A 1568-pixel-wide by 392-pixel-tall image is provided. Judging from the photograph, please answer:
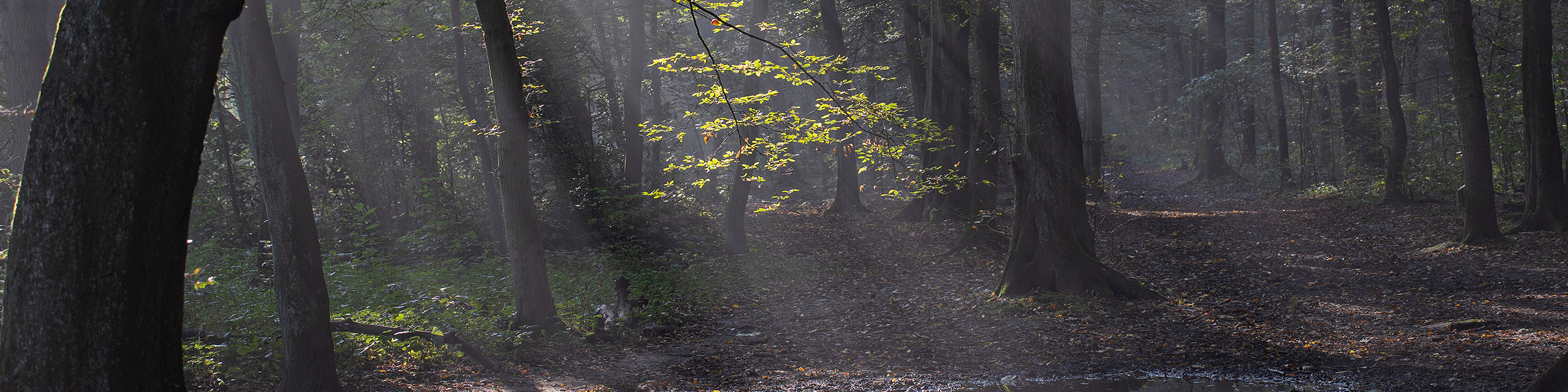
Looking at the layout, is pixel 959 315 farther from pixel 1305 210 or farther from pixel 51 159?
pixel 1305 210

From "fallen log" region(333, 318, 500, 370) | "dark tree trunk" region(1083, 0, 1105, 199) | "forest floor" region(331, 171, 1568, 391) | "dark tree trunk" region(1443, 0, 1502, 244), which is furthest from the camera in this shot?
"dark tree trunk" region(1083, 0, 1105, 199)

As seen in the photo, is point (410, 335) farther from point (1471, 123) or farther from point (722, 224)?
point (1471, 123)

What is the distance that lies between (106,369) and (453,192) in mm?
14082

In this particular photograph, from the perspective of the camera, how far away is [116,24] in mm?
2973

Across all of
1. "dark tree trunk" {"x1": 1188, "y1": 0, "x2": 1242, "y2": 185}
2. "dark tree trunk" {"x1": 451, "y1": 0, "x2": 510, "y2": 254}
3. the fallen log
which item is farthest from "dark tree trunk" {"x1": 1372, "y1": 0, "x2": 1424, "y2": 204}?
"dark tree trunk" {"x1": 451, "y1": 0, "x2": 510, "y2": 254}

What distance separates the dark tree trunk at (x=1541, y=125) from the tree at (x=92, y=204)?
48.3ft

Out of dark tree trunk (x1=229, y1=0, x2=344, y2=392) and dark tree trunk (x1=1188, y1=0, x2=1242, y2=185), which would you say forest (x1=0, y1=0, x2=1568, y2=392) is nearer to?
dark tree trunk (x1=229, y1=0, x2=344, y2=392)

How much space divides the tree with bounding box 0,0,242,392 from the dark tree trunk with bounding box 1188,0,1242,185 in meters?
27.4

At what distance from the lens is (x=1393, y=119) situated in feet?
52.5

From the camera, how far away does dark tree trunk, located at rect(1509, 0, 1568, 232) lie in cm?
1061

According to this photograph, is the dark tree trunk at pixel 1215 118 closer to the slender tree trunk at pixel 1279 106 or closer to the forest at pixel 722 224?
the slender tree trunk at pixel 1279 106

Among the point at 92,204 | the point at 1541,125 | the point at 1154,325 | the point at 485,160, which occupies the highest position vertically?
the point at 485,160

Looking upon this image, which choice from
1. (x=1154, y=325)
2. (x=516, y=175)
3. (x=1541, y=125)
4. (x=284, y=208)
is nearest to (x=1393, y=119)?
Answer: (x=1541, y=125)

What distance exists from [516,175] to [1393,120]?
56.2ft
